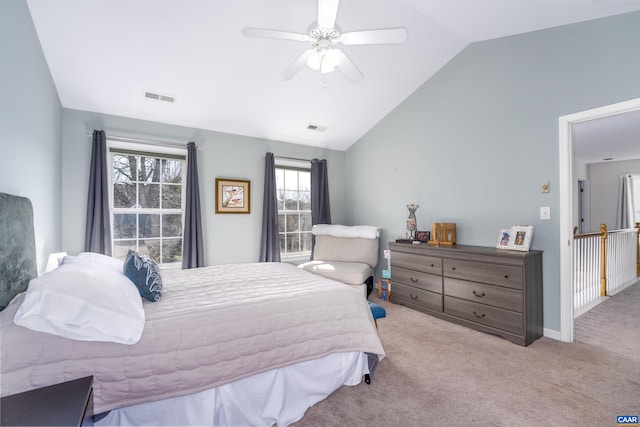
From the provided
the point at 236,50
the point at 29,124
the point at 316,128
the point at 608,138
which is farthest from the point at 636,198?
the point at 29,124

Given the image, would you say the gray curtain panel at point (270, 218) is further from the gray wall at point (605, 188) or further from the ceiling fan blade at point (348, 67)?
the gray wall at point (605, 188)

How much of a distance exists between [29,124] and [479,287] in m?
3.93

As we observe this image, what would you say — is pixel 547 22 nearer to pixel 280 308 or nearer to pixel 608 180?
pixel 280 308

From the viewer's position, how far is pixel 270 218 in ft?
13.7

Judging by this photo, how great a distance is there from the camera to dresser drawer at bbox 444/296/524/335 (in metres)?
2.55

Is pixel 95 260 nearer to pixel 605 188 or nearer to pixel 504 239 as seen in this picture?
pixel 504 239

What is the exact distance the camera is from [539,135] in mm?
2730

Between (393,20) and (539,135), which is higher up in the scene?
(393,20)

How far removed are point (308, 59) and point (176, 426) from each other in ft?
8.36

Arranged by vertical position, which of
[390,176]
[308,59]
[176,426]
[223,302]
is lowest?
[176,426]

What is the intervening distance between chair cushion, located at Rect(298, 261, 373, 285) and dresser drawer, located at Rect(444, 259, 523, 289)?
1.06 m

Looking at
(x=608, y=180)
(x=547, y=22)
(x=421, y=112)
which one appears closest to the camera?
(x=547, y=22)

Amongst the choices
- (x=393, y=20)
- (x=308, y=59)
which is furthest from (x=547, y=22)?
(x=308, y=59)

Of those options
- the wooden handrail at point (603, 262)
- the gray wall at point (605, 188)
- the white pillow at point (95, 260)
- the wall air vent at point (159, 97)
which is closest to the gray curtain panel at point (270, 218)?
the wall air vent at point (159, 97)
